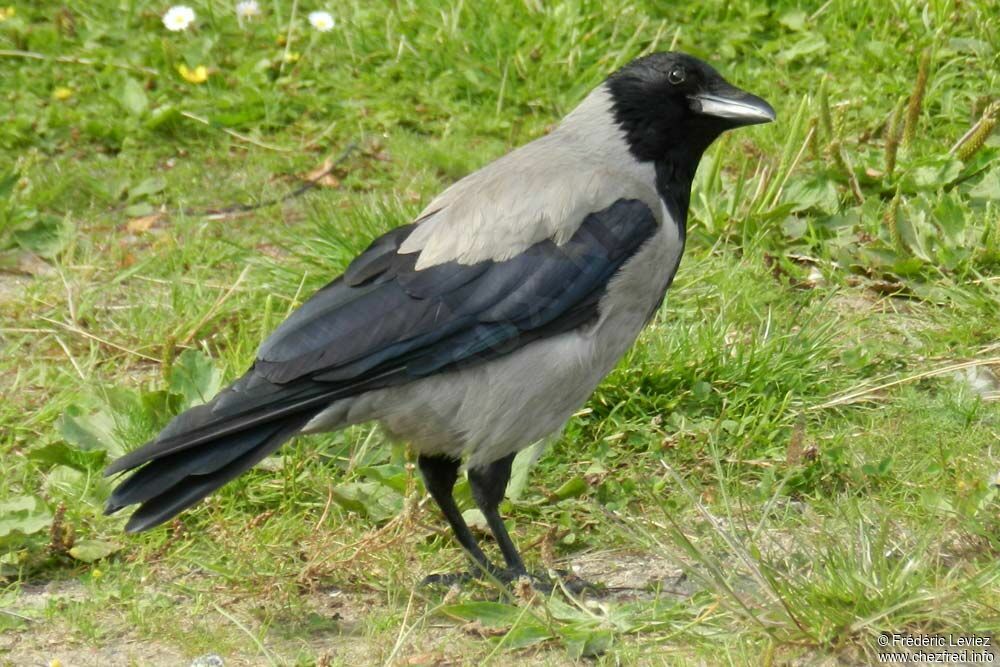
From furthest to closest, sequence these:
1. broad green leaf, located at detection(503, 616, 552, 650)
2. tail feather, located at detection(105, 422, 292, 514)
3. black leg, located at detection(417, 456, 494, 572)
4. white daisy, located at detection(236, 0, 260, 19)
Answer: white daisy, located at detection(236, 0, 260, 19) < black leg, located at detection(417, 456, 494, 572) < tail feather, located at detection(105, 422, 292, 514) < broad green leaf, located at detection(503, 616, 552, 650)

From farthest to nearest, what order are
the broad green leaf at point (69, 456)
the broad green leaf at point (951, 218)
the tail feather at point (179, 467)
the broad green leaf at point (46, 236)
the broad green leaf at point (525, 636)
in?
1. the broad green leaf at point (46, 236)
2. the broad green leaf at point (951, 218)
3. the broad green leaf at point (69, 456)
4. the tail feather at point (179, 467)
5. the broad green leaf at point (525, 636)

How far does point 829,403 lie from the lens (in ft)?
16.6

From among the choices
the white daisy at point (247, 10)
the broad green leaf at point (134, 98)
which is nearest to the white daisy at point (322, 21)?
the white daisy at point (247, 10)

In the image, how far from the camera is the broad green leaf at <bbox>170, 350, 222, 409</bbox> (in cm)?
496

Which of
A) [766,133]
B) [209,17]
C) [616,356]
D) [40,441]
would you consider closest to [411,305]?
[616,356]

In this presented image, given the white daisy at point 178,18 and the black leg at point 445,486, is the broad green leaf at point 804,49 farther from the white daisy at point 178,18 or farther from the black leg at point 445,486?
the black leg at point 445,486

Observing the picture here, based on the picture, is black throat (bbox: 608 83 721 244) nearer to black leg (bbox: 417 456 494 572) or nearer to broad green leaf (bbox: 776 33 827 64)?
black leg (bbox: 417 456 494 572)

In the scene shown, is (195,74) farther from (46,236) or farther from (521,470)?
(521,470)

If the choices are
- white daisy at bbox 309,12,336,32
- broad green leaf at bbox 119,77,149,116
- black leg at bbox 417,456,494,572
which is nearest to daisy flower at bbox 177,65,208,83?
broad green leaf at bbox 119,77,149,116

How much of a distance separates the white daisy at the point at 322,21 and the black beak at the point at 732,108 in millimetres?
3349

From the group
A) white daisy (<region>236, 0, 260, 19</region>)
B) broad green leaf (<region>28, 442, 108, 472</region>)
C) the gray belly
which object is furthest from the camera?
white daisy (<region>236, 0, 260, 19</region>)

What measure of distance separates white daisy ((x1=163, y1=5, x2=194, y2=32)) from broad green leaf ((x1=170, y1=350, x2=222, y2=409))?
309cm

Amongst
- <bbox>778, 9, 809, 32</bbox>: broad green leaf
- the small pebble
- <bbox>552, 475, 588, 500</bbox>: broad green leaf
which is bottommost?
<bbox>552, 475, 588, 500</bbox>: broad green leaf

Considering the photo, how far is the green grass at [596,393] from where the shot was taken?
156 inches
